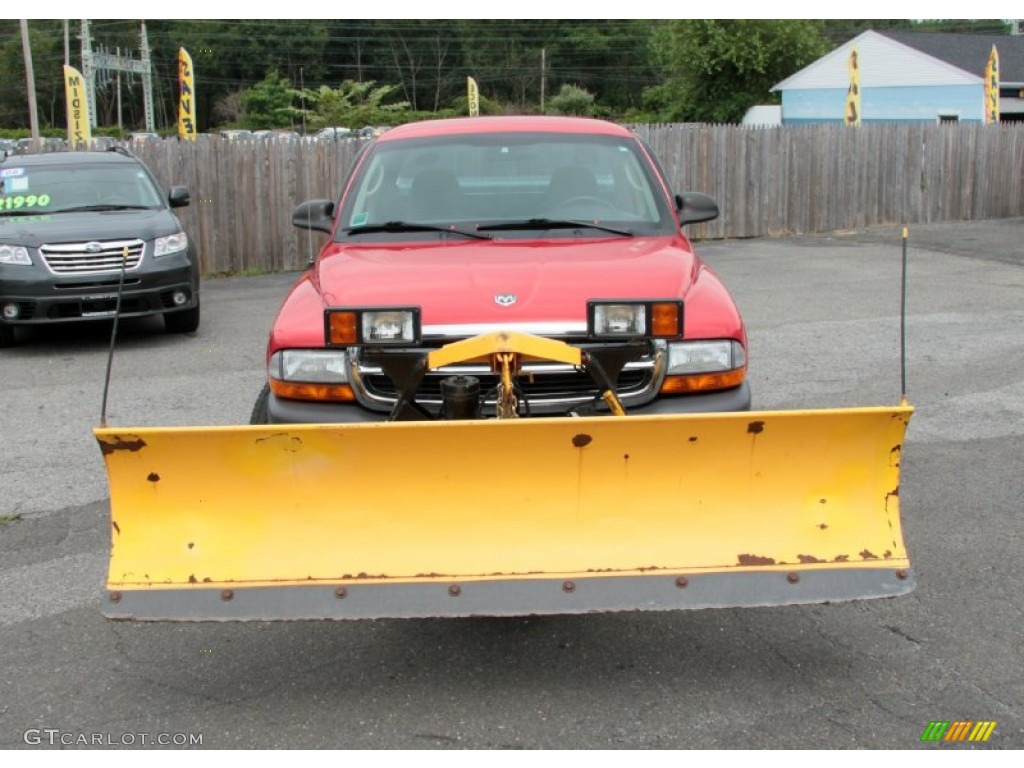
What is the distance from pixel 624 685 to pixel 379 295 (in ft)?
5.69

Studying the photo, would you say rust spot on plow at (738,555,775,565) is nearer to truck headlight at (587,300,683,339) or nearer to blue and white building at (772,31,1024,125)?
truck headlight at (587,300,683,339)

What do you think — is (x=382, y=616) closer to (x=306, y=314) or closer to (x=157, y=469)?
(x=157, y=469)

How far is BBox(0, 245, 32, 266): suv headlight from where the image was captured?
10602 mm

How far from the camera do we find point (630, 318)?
4117mm

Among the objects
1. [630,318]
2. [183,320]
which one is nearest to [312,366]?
[630,318]

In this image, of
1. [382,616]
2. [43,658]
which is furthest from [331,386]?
[43,658]

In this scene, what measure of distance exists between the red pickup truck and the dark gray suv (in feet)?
17.2

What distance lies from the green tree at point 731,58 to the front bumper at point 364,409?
51.5 metres

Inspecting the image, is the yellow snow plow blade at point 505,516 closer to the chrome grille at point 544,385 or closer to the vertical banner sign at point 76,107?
the chrome grille at point 544,385

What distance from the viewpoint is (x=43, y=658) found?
4238 mm

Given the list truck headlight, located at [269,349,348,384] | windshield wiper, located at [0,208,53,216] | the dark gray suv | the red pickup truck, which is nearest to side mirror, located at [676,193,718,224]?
the red pickup truck

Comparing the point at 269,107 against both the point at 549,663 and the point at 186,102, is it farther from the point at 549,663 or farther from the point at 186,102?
the point at 549,663

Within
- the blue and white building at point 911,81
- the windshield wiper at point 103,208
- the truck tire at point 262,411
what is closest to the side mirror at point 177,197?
the windshield wiper at point 103,208

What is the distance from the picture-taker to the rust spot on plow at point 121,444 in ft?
12.0
